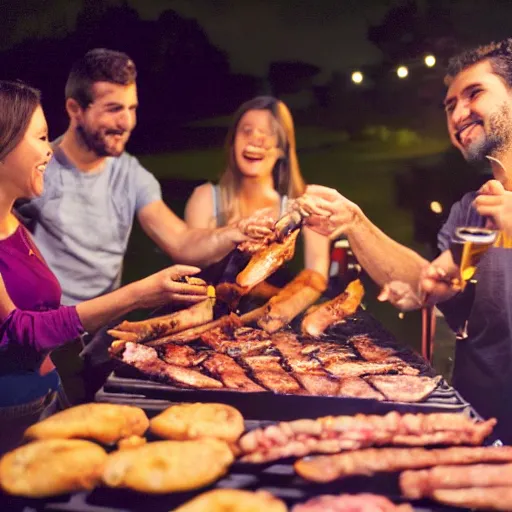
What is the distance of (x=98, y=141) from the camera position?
249cm

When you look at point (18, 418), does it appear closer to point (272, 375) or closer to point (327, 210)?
point (272, 375)

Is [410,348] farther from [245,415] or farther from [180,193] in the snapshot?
[180,193]

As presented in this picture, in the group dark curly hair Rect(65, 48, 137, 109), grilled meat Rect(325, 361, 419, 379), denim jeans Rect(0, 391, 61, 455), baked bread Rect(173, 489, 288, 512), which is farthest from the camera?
dark curly hair Rect(65, 48, 137, 109)

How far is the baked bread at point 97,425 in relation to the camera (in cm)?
195

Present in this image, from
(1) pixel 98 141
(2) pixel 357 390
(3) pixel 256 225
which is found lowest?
(2) pixel 357 390

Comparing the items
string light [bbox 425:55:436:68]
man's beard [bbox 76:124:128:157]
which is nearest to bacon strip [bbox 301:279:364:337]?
string light [bbox 425:55:436:68]

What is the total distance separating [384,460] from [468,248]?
1.16 meters

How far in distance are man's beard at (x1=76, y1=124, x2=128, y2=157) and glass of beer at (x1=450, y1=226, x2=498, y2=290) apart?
1631 mm

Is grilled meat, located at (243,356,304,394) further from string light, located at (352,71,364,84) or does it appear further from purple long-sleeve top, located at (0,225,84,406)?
string light, located at (352,71,364,84)

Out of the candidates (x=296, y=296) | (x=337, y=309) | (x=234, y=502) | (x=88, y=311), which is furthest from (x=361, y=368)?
(x=88, y=311)

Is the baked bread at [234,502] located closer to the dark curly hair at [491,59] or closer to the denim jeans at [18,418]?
the denim jeans at [18,418]

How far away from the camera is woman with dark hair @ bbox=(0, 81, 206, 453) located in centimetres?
235

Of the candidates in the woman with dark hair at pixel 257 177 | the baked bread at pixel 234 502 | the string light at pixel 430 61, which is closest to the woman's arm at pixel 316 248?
the woman with dark hair at pixel 257 177

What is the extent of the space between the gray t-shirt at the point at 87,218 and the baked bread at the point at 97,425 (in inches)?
25.4
